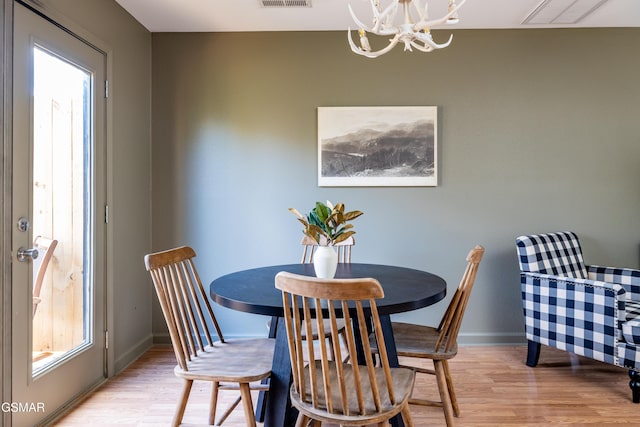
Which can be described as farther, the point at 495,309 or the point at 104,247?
the point at 495,309

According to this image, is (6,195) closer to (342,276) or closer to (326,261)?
(326,261)

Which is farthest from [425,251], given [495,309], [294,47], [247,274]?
[294,47]

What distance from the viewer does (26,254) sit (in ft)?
6.29

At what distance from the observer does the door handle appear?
74.5 inches

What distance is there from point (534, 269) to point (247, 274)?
1.92 meters

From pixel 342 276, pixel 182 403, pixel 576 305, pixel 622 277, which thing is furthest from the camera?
pixel 622 277

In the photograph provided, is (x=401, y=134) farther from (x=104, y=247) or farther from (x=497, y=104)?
(x=104, y=247)

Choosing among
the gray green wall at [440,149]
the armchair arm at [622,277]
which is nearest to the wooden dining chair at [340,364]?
the gray green wall at [440,149]

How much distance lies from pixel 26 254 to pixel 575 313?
3.06m

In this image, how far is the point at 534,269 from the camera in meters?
2.70

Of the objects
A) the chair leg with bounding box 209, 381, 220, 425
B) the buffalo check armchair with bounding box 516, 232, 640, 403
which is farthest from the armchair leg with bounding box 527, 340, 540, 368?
the chair leg with bounding box 209, 381, 220, 425

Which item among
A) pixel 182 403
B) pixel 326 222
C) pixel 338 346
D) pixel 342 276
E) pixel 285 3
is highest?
pixel 285 3

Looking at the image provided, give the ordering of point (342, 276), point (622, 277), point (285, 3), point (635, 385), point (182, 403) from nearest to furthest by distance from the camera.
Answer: point (182, 403)
point (342, 276)
point (635, 385)
point (285, 3)
point (622, 277)

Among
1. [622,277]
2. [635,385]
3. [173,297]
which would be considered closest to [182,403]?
[173,297]
